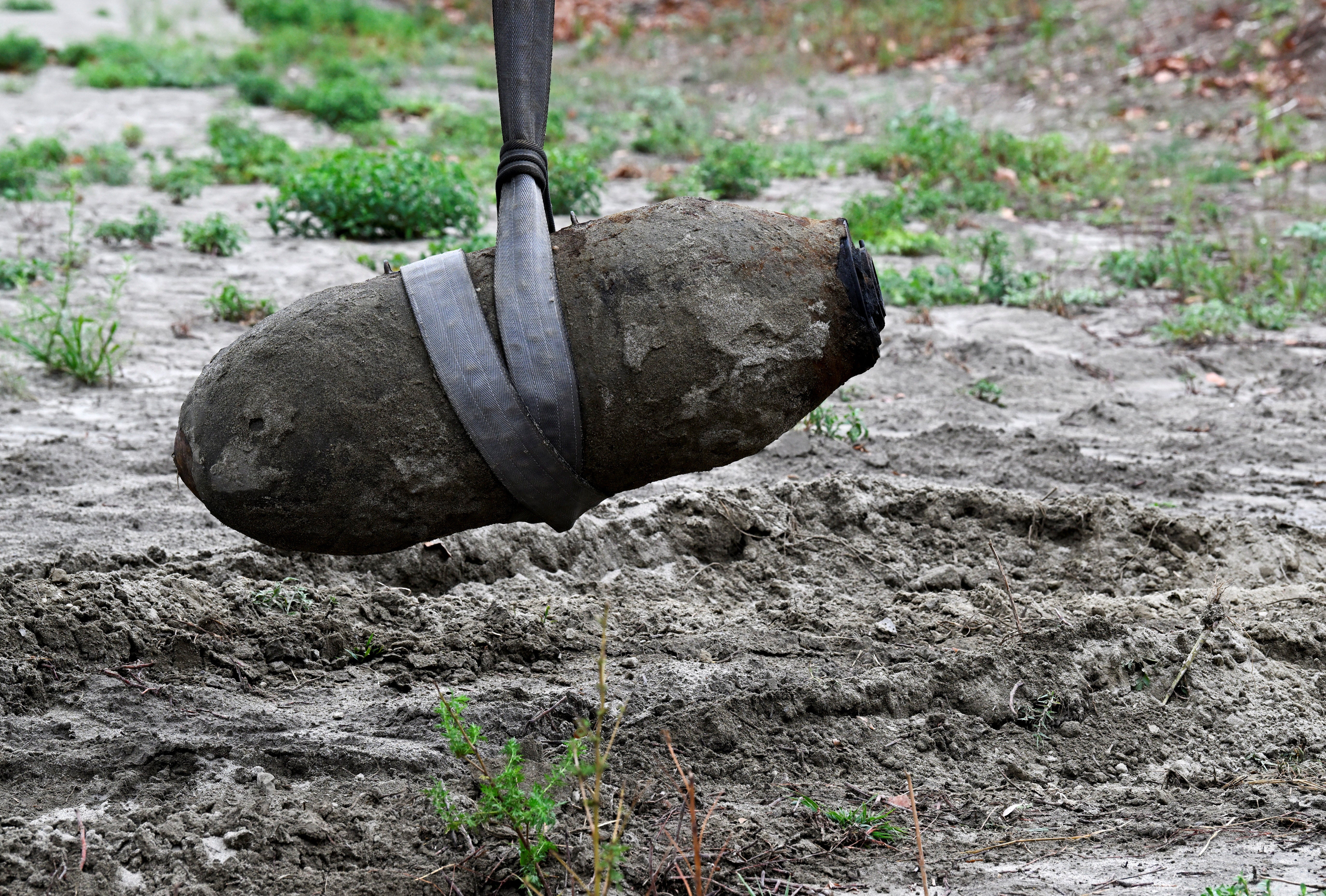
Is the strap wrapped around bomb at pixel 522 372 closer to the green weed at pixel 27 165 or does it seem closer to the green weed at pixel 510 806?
the green weed at pixel 510 806

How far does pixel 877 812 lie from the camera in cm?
219

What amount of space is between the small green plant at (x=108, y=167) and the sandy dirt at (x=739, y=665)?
354 centimetres

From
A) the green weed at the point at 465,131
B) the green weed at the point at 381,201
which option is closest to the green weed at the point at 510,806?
the green weed at the point at 381,201

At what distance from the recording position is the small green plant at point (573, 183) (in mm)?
6613

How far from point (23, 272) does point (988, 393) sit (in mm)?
4095

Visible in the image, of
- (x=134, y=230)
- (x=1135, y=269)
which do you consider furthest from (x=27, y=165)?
(x=1135, y=269)

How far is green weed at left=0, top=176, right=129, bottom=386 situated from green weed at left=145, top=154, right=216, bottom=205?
214cm

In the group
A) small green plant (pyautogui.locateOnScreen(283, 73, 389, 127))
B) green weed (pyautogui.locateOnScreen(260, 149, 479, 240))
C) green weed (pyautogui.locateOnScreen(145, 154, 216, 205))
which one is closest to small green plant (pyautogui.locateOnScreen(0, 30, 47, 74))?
small green plant (pyautogui.locateOnScreen(283, 73, 389, 127))

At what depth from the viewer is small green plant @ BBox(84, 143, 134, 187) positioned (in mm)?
7426

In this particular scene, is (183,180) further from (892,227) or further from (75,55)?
(75,55)

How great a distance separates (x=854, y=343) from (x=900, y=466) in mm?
2001

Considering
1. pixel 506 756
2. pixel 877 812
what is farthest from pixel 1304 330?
pixel 506 756

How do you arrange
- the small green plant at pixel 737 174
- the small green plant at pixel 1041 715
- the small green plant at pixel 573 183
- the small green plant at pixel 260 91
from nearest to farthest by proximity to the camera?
the small green plant at pixel 1041 715 < the small green plant at pixel 573 183 < the small green plant at pixel 737 174 < the small green plant at pixel 260 91

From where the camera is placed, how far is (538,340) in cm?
200
